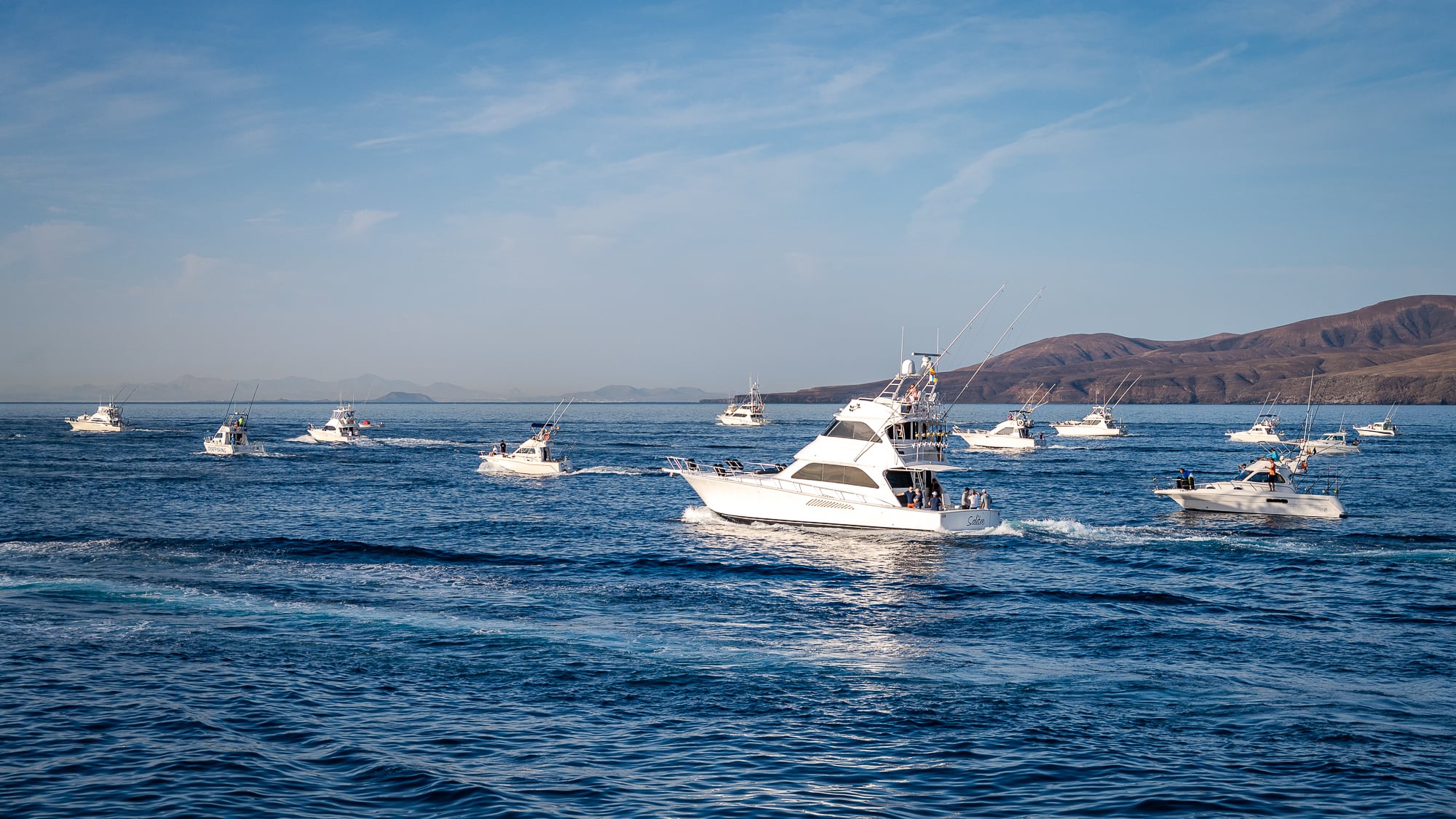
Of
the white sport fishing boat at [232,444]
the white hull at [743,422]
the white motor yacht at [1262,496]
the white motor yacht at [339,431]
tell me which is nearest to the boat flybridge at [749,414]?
the white hull at [743,422]

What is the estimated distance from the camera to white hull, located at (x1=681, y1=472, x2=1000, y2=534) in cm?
3881

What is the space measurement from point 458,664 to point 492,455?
57846 mm

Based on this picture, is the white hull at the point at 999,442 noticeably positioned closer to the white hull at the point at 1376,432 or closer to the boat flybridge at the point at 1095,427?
the boat flybridge at the point at 1095,427

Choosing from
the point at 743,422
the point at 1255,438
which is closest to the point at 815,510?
the point at 1255,438

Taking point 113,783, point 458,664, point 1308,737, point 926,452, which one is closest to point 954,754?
point 1308,737

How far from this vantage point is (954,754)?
49.3 feet

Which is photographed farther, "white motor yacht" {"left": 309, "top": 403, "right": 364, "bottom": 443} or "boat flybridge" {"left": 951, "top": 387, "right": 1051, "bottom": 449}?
"white motor yacht" {"left": 309, "top": 403, "right": 364, "bottom": 443}

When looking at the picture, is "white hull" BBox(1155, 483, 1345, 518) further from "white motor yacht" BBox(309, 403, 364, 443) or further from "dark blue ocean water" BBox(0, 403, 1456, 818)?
"white motor yacht" BBox(309, 403, 364, 443)

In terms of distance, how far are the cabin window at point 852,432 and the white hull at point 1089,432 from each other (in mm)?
112010

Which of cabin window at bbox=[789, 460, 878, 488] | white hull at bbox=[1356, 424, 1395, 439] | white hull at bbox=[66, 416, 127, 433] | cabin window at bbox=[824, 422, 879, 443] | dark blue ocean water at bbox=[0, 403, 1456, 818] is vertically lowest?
dark blue ocean water at bbox=[0, 403, 1456, 818]

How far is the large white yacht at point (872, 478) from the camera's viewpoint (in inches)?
1543

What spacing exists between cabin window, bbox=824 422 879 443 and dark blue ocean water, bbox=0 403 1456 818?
4.48 m

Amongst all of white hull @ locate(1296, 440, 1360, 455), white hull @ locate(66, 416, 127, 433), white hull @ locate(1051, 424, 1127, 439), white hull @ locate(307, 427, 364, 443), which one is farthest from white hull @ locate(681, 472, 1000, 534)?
white hull @ locate(66, 416, 127, 433)

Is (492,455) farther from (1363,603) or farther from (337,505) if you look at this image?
(1363,603)
